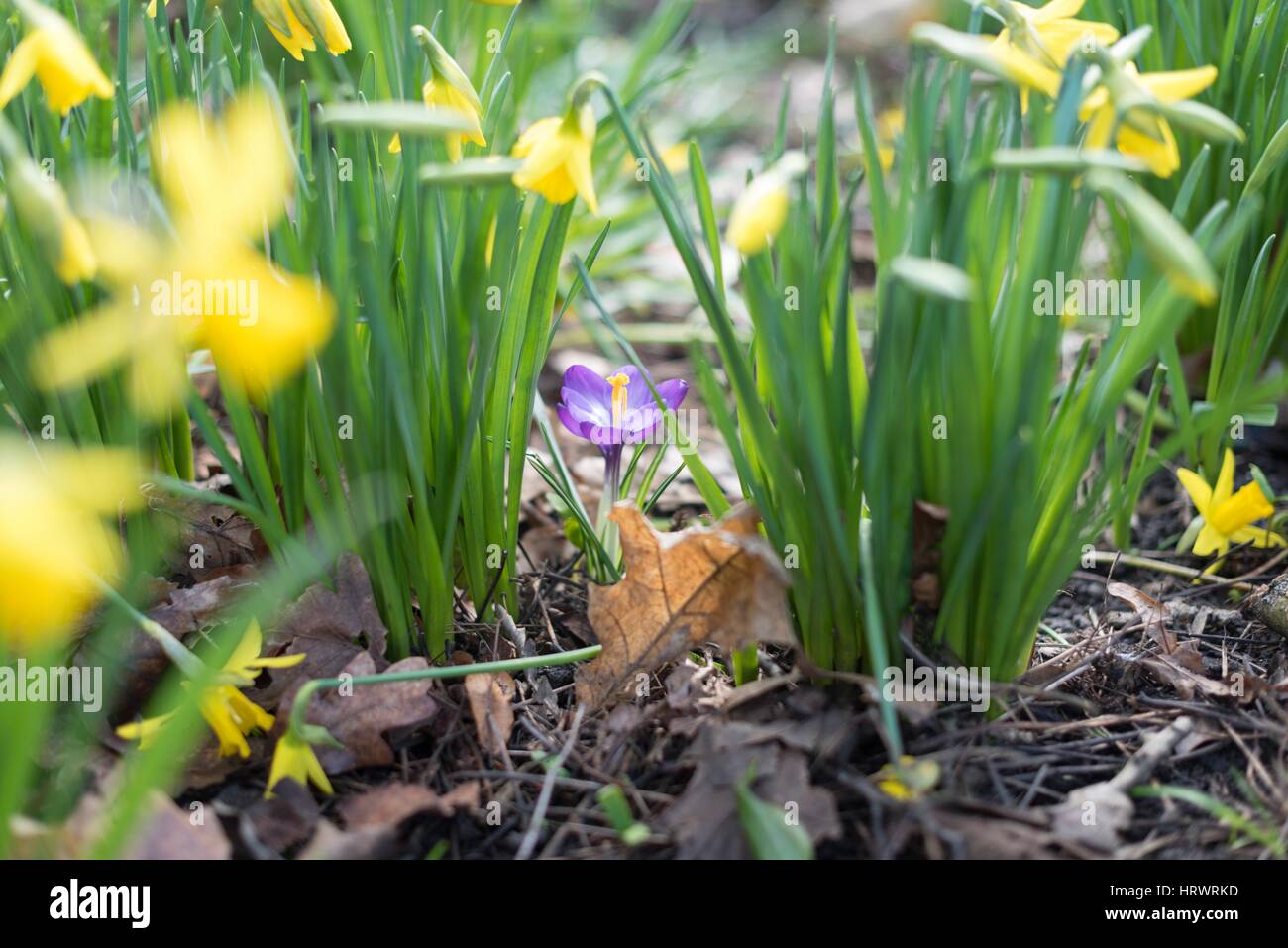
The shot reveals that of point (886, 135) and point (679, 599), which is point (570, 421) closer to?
point (679, 599)

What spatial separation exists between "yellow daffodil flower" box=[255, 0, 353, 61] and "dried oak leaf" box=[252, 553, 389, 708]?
2.27 feet

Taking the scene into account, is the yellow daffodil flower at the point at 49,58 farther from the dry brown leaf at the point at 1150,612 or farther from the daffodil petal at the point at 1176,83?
the dry brown leaf at the point at 1150,612

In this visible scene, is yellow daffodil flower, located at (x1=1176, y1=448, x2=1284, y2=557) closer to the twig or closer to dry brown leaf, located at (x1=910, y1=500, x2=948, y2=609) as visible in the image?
dry brown leaf, located at (x1=910, y1=500, x2=948, y2=609)

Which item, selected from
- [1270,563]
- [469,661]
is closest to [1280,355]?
[1270,563]

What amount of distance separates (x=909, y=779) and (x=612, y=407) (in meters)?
0.71

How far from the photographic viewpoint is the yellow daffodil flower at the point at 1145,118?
1.11 metres

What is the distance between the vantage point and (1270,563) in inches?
66.8

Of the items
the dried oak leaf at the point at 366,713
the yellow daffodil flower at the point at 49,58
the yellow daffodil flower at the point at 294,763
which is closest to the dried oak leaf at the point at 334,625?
the dried oak leaf at the point at 366,713

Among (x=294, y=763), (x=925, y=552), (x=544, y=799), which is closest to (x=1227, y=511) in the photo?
(x=925, y=552)

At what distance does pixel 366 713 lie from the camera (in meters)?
1.34

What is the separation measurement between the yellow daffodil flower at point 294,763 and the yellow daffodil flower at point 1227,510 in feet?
4.21

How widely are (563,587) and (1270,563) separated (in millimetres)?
1117

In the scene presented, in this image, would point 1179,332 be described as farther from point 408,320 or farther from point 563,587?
point 408,320

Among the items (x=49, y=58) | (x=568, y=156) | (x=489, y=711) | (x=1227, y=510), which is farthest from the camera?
(x=1227, y=510)
